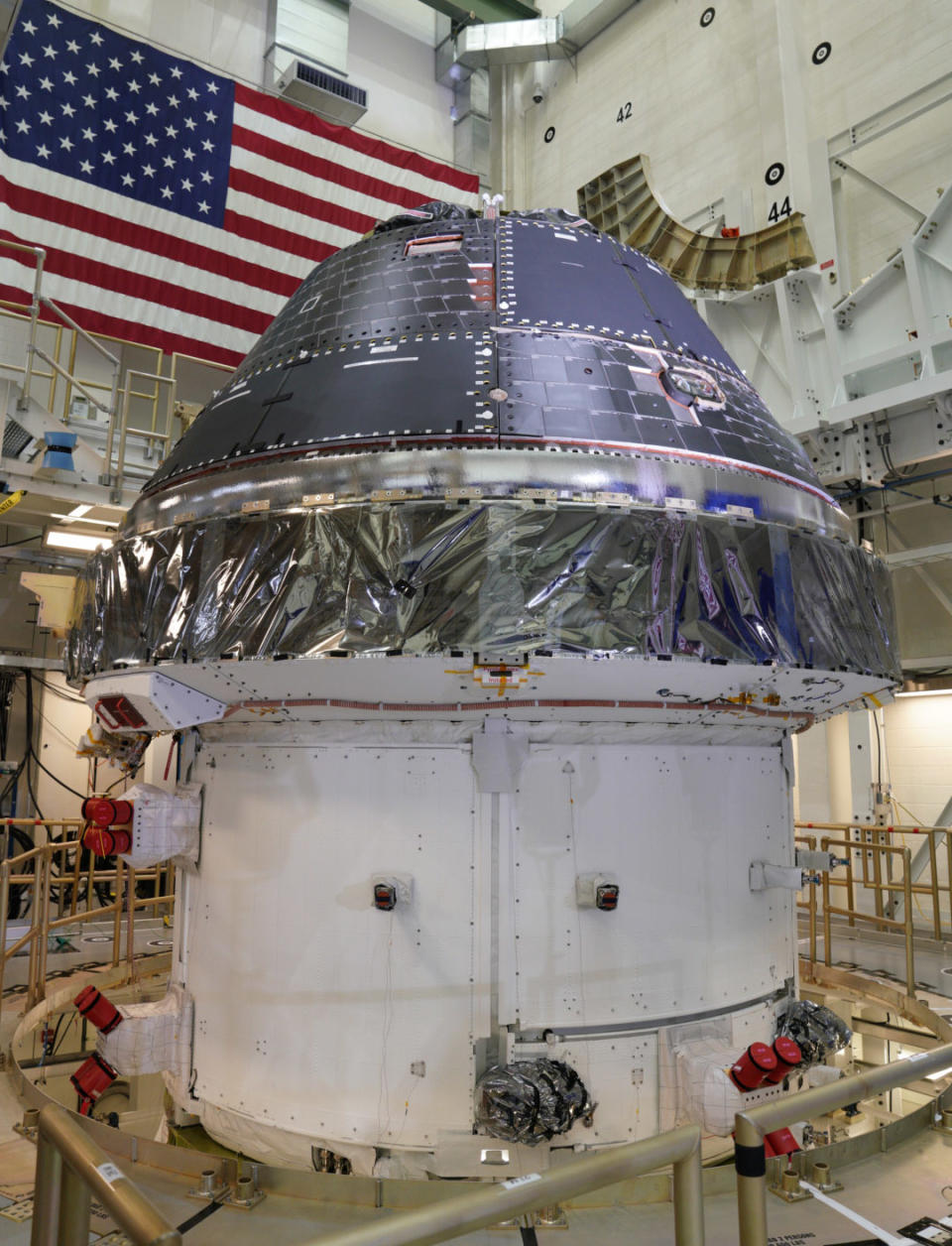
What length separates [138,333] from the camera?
11391mm

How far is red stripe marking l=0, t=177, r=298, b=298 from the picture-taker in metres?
10.9

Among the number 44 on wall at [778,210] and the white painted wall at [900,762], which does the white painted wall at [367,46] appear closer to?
the number 44 on wall at [778,210]

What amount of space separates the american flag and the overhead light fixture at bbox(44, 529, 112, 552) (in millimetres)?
2935

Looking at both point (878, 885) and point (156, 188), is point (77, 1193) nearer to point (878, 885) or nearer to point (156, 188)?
point (878, 885)

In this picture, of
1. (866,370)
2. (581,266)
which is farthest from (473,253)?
(866,370)

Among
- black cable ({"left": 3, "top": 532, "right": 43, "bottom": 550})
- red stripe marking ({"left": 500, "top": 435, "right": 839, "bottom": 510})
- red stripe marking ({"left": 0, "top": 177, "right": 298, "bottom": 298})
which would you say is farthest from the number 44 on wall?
black cable ({"left": 3, "top": 532, "right": 43, "bottom": 550})

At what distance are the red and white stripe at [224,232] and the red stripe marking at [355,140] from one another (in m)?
0.02

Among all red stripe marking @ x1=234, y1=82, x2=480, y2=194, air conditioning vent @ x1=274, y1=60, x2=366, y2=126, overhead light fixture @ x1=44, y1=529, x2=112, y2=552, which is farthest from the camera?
air conditioning vent @ x1=274, y1=60, x2=366, y2=126

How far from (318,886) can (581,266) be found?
335 centimetres

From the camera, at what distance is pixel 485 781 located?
3762 millimetres

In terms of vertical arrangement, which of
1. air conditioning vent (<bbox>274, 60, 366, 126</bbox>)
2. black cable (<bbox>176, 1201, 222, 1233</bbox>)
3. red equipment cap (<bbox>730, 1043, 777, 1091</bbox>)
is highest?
air conditioning vent (<bbox>274, 60, 366, 126</bbox>)

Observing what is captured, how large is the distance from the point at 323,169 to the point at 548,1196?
14119 millimetres

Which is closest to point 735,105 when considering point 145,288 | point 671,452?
point 145,288

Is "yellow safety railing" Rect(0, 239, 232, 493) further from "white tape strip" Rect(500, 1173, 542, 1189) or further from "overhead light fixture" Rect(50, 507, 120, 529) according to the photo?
"white tape strip" Rect(500, 1173, 542, 1189)
